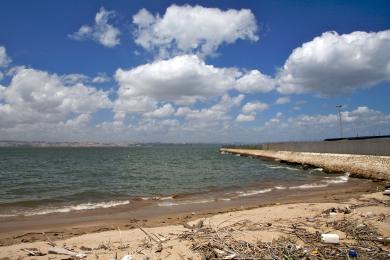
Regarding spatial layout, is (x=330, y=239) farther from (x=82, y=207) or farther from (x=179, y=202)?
(x=82, y=207)

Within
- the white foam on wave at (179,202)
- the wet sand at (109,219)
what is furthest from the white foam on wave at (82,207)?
the white foam on wave at (179,202)

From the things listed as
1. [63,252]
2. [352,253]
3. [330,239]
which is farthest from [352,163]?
[63,252]

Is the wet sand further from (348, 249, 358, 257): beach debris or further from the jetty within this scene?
the jetty

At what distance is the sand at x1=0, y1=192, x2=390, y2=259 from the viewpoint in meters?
7.81

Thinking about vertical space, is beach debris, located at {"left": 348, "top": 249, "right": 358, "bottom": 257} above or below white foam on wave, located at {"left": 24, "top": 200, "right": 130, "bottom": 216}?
above

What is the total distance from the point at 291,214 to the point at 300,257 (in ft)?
17.6

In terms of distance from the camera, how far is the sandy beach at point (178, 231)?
7785 mm

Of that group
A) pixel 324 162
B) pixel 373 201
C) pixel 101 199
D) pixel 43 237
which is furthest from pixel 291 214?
pixel 324 162

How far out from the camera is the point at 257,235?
879 cm

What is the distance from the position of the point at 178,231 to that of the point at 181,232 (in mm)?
245

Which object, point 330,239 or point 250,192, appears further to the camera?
point 250,192

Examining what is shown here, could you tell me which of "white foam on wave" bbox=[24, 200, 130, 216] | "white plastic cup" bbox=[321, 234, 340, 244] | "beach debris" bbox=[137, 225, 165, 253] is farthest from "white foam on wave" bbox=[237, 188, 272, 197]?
"white plastic cup" bbox=[321, 234, 340, 244]

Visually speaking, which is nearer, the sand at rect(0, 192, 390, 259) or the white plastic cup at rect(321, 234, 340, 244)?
the white plastic cup at rect(321, 234, 340, 244)

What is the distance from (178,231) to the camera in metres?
9.90
